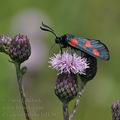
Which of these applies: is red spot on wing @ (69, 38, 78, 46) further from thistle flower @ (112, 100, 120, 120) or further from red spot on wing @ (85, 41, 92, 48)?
thistle flower @ (112, 100, 120, 120)

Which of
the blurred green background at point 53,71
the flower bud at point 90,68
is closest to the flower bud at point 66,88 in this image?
the flower bud at point 90,68

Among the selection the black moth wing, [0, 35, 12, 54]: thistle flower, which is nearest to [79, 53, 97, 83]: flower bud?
the black moth wing

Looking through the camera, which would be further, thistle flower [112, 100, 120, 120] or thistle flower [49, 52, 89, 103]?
thistle flower [112, 100, 120, 120]

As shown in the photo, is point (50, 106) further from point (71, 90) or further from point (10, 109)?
point (71, 90)

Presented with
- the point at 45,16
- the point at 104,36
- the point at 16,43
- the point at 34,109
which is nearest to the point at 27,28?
the point at 45,16

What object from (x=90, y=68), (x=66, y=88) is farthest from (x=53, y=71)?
(x=66, y=88)

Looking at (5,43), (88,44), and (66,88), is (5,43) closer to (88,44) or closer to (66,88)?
(66,88)

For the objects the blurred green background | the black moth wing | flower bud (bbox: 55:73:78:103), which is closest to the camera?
flower bud (bbox: 55:73:78:103)
